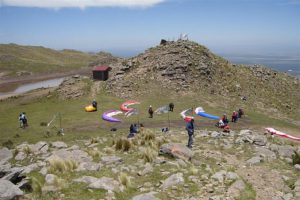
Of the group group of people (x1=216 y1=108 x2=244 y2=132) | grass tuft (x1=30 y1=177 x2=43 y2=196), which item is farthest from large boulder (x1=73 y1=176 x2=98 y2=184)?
group of people (x1=216 y1=108 x2=244 y2=132)

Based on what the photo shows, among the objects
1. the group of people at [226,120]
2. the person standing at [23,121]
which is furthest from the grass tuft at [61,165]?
the person standing at [23,121]

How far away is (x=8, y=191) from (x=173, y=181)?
7593mm

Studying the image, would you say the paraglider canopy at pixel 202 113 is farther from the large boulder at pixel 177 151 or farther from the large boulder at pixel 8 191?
the large boulder at pixel 8 191

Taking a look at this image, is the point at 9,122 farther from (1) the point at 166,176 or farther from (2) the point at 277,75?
(2) the point at 277,75

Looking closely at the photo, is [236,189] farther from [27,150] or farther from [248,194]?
[27,150]

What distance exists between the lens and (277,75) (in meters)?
69.9

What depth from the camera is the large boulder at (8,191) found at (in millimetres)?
13328

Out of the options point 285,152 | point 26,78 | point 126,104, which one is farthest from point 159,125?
point 26,78

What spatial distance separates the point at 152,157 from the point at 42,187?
7.14 metres

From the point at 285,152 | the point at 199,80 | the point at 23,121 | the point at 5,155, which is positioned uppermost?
the point at 199,80

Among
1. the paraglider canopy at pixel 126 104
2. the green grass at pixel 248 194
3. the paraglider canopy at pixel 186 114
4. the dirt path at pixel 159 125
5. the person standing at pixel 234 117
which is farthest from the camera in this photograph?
the paraglider canopy at pixel 126 104

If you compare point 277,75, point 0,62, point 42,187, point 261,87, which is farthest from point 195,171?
point 0,62

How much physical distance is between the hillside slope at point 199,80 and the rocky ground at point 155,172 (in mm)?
26355

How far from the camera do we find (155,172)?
1831 centimetres
